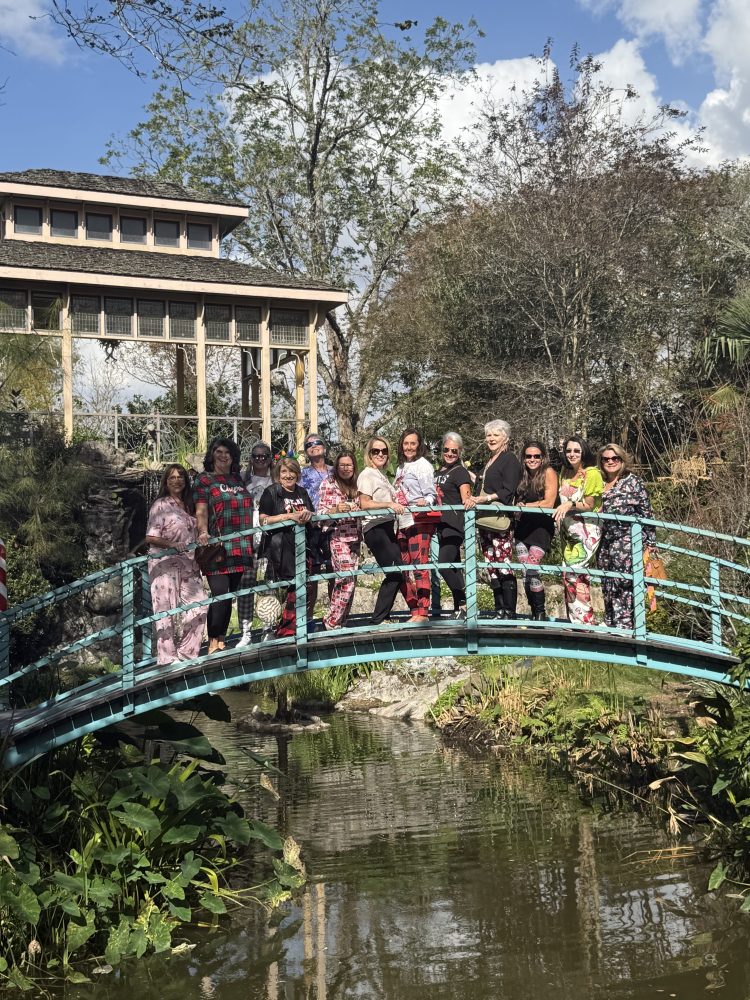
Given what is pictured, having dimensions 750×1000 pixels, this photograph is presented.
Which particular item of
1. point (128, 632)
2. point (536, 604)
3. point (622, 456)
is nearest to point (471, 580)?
point (536, 604)

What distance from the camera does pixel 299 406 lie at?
24.0 m

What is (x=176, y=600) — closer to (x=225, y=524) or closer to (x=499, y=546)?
(x=225, y=524)

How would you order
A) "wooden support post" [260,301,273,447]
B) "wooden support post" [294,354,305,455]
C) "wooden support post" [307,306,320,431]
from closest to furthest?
"wooden support post" [260,301,273,447], "wooden support post" [307,306,320,431], "wooden support post" [294,354,305,455]

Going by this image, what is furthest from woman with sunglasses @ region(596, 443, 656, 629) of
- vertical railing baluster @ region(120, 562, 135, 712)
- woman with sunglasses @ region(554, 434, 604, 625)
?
vertical railing baluster @ region(120, 562, 135, 712)

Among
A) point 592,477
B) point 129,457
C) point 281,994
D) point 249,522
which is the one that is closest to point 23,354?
point 129,457

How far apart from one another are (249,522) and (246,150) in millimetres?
24482

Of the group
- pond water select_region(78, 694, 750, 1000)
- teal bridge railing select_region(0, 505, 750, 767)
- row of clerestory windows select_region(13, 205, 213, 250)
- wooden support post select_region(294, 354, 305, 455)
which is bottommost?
pond water select_region(78, 694, 750, 1000)

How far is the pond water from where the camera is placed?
732 cm

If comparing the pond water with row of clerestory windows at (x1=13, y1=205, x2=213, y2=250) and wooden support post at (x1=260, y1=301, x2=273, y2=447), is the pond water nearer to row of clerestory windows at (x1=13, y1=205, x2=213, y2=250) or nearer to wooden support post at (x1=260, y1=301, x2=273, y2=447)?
wooden support post at (x1=260, y1=301, x2=273, y2=447)

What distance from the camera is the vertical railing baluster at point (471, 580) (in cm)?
862

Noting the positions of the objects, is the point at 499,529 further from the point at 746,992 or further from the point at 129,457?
the point at 129,457

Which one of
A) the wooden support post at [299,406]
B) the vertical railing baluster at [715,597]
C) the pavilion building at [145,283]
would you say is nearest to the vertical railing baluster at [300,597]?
the vertical railing baluster at [715,597]

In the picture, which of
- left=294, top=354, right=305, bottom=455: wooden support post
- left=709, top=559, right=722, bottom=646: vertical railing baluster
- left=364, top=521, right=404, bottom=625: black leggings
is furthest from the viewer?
left=294, top=354, right=305, bottom=455: wooden support post

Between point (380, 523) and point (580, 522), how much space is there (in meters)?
1.60
